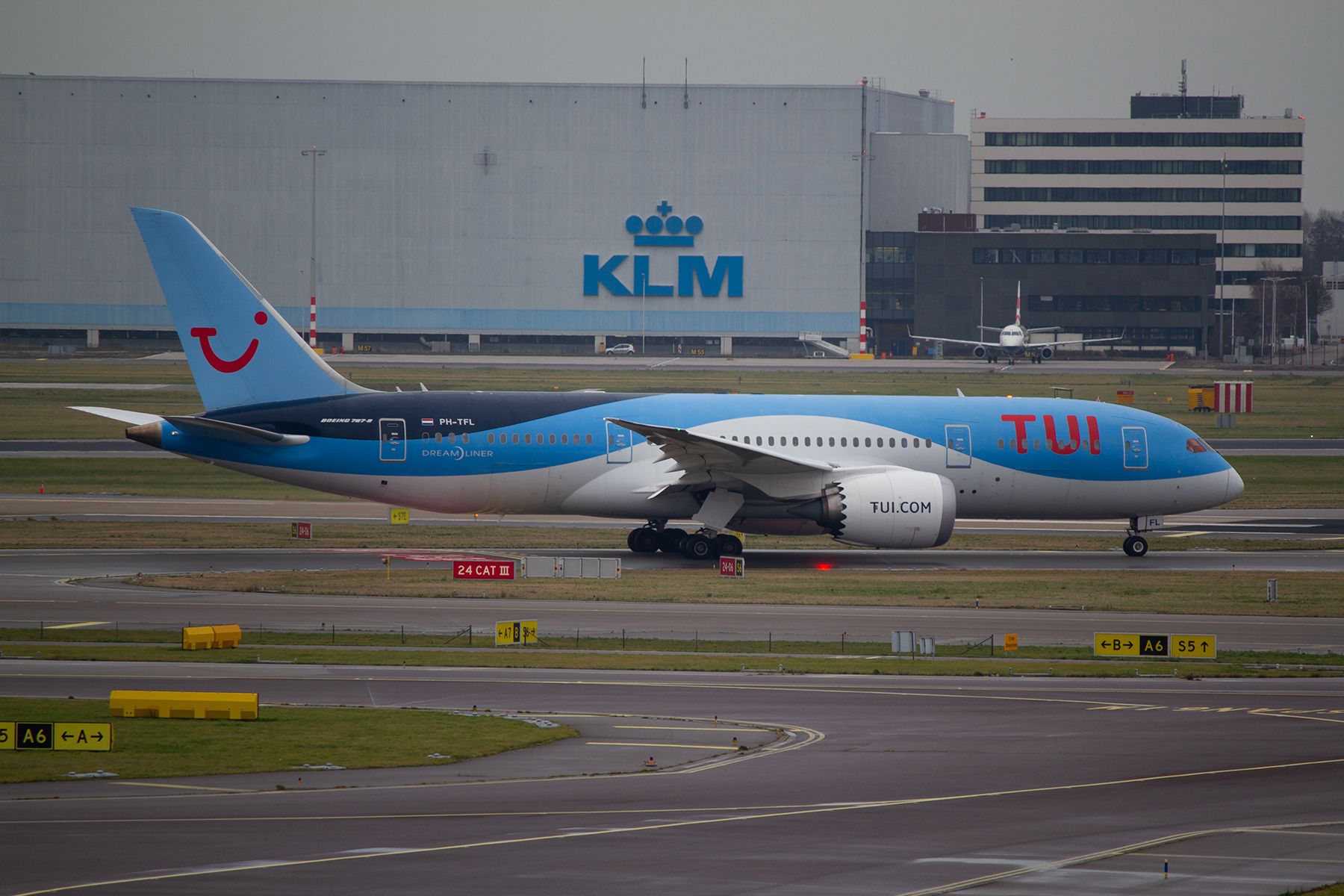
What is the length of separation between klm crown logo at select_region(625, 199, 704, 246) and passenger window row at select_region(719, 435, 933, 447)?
101 metres

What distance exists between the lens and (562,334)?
136625 millimetres

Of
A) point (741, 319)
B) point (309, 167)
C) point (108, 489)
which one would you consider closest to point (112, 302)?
point (309, 167)

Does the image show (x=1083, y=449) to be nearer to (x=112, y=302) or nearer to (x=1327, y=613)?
(x=1327, y=613)

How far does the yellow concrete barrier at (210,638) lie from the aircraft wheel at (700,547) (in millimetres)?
14836

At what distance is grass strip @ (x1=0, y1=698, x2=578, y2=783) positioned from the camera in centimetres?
1534

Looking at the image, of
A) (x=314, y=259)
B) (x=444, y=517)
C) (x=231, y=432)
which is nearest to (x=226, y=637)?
(x=231, y=432)

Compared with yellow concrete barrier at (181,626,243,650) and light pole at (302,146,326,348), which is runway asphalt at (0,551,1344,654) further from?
light pole at (302,146,326,348)

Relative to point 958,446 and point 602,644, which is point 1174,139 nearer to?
point 958,446

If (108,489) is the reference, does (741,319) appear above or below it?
above

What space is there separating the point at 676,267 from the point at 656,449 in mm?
101754

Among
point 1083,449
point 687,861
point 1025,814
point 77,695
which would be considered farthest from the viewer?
point 1083,449

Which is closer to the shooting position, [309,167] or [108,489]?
[108,489]

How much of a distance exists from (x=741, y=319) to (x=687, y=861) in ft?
416

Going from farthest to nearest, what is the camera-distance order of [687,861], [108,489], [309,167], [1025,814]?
[309,167]
[108,489]
[1025,814]
[687,861]
